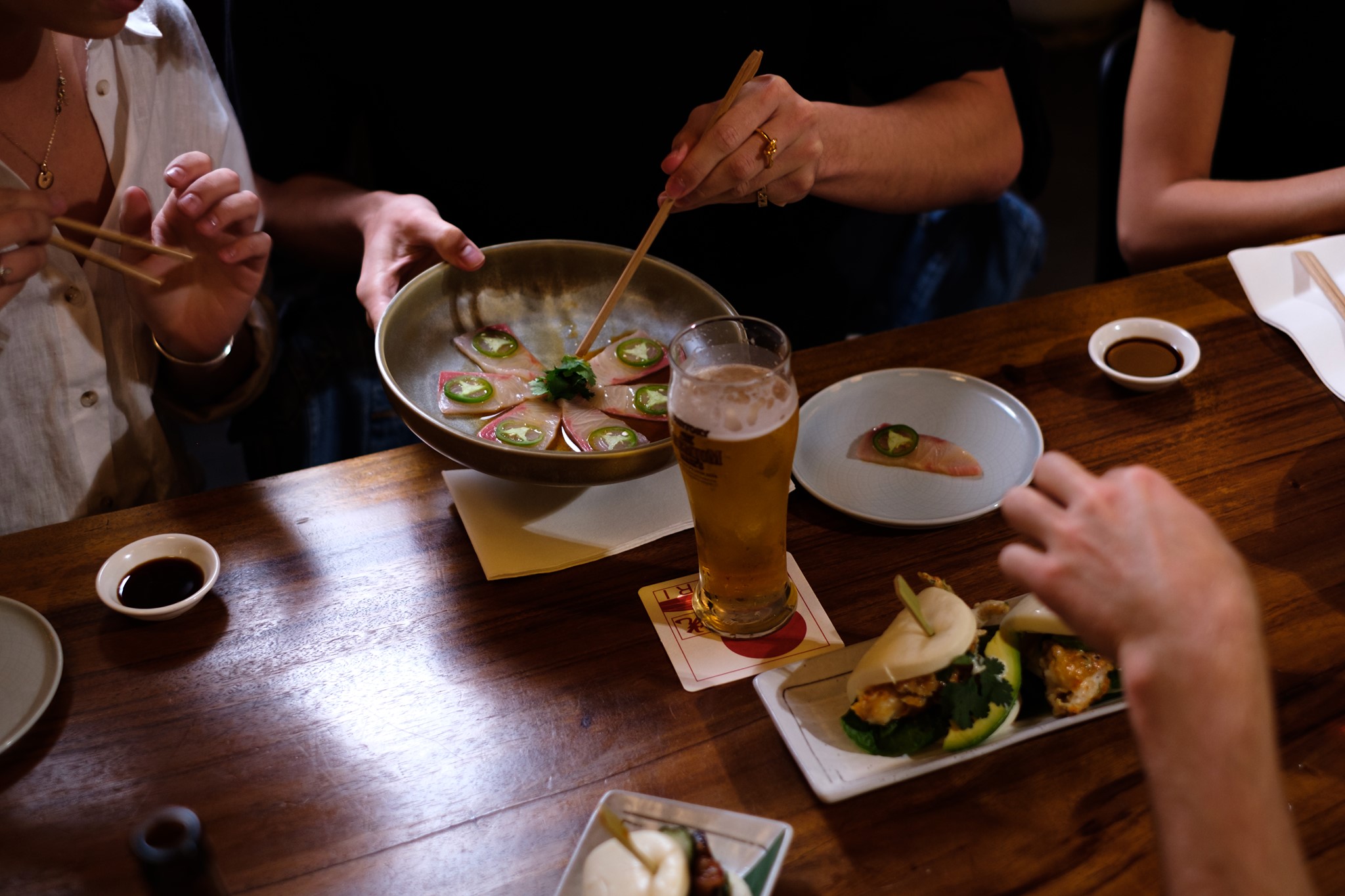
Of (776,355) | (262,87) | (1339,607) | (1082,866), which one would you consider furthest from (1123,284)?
(262,87)

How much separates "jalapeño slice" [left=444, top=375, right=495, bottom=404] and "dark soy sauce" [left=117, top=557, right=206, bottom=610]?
49 cm

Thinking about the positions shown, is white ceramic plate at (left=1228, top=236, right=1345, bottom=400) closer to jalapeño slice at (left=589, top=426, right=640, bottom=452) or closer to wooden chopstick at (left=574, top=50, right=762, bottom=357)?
wooden chopstick at (left=574, top=50, right=762, bottom=357)

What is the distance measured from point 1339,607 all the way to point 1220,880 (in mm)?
751

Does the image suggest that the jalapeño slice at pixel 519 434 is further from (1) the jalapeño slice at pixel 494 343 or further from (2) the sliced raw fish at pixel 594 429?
(1) the jalapeño slice at pixel 494 343

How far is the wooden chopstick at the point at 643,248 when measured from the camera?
154 cm

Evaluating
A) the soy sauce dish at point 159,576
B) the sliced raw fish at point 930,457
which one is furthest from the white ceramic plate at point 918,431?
the soy sauce dish at point 159,576

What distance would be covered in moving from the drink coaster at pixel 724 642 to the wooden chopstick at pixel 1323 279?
1.22m

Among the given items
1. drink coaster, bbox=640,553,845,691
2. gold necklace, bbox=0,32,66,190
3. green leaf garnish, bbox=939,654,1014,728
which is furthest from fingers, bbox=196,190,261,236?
green leaf garnish, bbox=939,654,1014,728

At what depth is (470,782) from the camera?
1.21m

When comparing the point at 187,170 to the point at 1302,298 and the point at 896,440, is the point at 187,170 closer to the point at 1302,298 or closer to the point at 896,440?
the point at 896,440

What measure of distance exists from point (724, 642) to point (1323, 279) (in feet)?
4.69

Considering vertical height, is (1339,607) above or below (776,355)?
below

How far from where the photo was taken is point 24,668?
1.33m

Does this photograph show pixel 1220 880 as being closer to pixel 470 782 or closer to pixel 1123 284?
pixel 470 782
